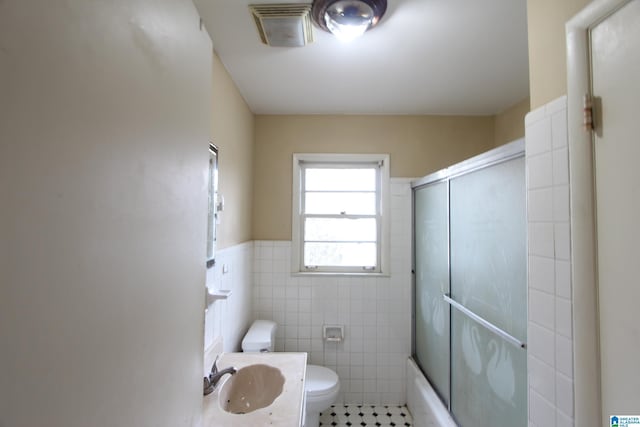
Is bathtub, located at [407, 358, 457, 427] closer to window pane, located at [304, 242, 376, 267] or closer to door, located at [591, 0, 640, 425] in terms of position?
window pane, located at [304, 242, 376, 267]

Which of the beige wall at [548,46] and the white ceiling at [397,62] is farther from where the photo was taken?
the white ceiling at [397,62]

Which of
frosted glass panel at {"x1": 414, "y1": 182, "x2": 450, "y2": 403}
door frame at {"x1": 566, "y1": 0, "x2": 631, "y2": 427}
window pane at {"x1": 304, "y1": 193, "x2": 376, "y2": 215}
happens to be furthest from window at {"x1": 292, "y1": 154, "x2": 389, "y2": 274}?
door frame at {"x1": 566, "y1": 0, "x2": 631, "y2": 427}

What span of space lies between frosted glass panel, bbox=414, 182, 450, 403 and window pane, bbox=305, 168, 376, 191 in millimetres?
490

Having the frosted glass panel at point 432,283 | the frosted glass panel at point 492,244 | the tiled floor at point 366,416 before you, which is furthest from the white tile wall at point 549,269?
the tiled floor at point 366,416

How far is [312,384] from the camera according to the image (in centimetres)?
195

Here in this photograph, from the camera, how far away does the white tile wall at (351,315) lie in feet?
7.75

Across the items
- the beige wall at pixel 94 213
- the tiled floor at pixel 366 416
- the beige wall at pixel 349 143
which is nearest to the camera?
the beige wall at pixel 94 213

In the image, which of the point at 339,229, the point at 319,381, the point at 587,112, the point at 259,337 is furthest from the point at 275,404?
the point at 339,229

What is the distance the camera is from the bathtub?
1.68m

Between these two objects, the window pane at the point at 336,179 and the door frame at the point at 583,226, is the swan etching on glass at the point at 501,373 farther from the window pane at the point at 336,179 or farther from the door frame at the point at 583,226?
the window pane at the point at 336,179

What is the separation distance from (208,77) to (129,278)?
22.6 inches

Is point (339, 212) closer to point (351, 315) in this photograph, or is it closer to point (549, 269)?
point (351, 315)

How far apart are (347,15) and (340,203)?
60.2 inches

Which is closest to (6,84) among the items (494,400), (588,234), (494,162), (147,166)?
(147,166)
